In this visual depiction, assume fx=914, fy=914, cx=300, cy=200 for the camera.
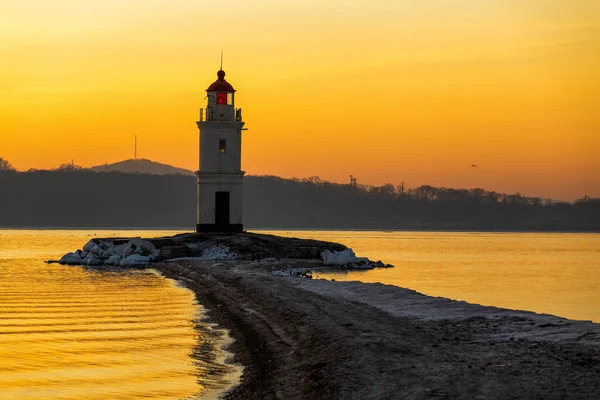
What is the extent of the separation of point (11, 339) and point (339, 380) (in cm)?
919

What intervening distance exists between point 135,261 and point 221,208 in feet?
21.3

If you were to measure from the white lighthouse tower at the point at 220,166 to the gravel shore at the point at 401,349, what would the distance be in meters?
→ 27.4

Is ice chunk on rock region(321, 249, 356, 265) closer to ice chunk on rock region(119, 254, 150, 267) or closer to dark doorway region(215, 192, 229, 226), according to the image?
dark doorway region(215, 192, 229, 226)

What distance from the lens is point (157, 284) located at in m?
35.4

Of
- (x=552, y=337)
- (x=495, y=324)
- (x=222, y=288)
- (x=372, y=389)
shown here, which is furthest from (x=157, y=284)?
(x=372, y=389)

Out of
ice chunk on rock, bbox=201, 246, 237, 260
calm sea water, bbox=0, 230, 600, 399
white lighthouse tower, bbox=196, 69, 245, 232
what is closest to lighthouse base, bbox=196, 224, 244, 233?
white lighthouse tower, bbox=196, 69, 245, 232

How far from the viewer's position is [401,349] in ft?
48.9

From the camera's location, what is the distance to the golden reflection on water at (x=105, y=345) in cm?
1403

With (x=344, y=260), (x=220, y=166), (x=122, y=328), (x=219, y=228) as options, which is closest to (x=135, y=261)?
(x=219, y=228)

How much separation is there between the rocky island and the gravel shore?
0.02 m

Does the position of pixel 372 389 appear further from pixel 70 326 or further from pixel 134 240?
pixel 134 240

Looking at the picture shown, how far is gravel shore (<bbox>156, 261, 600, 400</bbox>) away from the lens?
39.7 feet

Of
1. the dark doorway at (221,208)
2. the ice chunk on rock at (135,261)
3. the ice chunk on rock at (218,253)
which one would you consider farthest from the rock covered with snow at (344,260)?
the ice chunk on rock at (135,261)

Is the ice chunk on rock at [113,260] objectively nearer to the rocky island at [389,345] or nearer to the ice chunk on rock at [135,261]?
the ice chunk on rock at [135,261]
